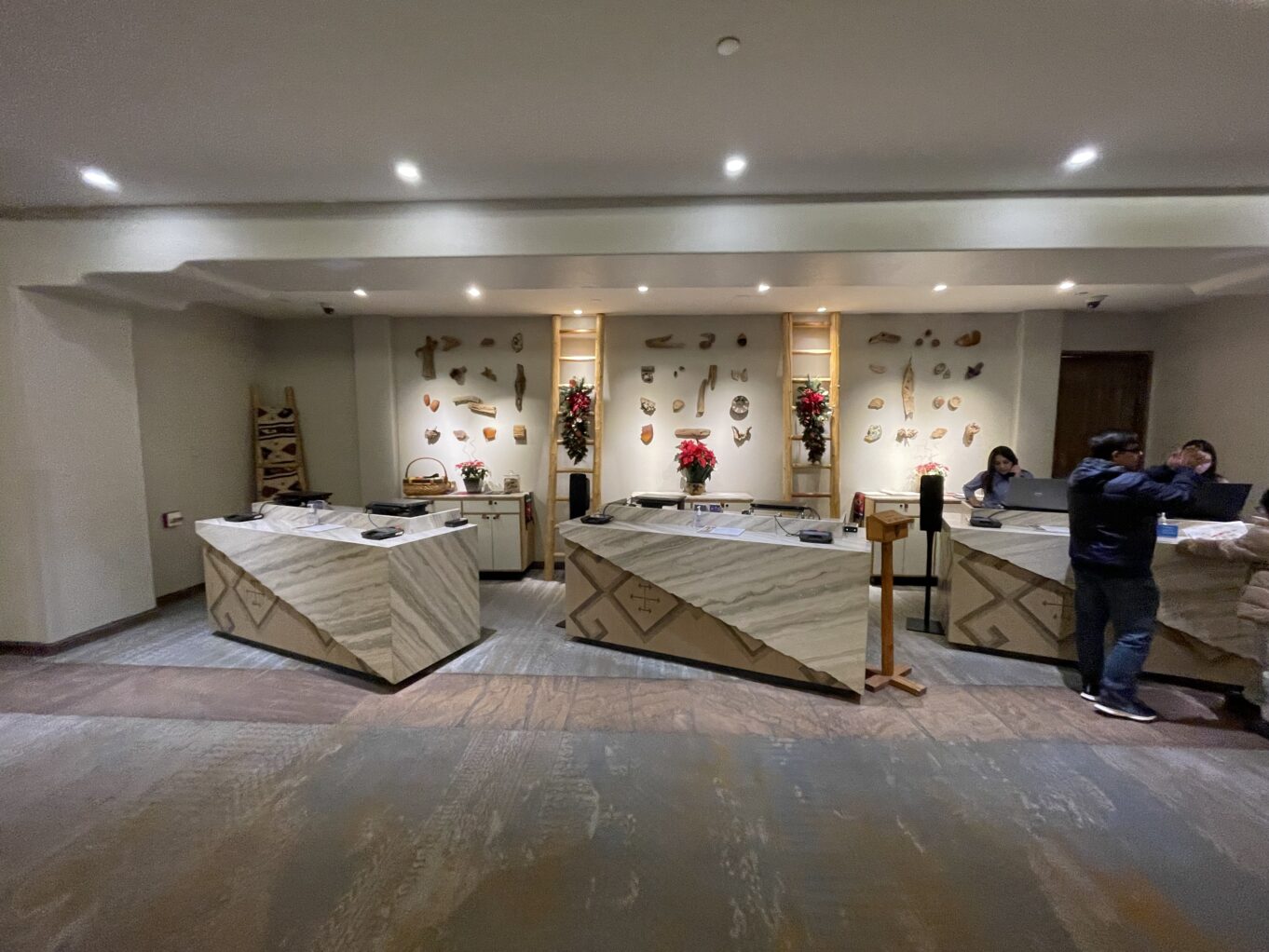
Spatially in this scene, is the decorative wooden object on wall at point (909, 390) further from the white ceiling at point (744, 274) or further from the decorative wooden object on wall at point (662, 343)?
the decorative wooden object on wall at point (662, 343)

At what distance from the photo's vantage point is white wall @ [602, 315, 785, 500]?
5871 mm

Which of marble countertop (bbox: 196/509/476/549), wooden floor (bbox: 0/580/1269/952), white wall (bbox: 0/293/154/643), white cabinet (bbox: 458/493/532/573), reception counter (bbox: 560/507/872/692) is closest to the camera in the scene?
wooden floor (bbox: 0/580/1269/952)

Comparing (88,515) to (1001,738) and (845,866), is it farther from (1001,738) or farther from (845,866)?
(1001,738)

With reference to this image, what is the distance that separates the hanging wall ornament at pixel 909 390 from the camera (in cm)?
571

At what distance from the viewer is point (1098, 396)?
18.5 feet

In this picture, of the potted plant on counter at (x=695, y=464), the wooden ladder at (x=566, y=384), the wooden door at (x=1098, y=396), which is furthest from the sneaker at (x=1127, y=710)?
the wooden ladder at (x=566, y=384)

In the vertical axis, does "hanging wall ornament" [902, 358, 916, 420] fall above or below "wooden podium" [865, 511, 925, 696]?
above

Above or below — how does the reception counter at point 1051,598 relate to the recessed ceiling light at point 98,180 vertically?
below

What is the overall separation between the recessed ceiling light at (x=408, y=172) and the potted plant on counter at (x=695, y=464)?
11.3 feet

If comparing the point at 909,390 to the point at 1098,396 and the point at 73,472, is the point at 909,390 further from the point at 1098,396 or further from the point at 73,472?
the point at 73,472

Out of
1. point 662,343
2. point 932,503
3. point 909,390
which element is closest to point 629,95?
point 932,503

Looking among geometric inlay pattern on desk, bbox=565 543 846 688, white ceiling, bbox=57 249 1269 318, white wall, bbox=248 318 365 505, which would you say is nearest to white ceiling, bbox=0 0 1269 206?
white ceiling, bbox=57 249 1269 318

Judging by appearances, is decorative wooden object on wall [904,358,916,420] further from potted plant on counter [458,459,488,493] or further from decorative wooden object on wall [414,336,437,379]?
decorative wooden object on wall [414,336,437,379]

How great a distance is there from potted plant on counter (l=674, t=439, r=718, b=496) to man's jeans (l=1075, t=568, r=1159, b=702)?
316cm
